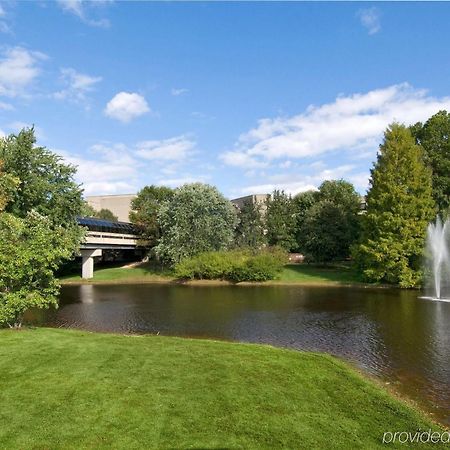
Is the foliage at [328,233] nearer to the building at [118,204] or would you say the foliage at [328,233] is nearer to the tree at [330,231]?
the tree at [330,231]

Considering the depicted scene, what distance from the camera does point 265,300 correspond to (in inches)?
1331

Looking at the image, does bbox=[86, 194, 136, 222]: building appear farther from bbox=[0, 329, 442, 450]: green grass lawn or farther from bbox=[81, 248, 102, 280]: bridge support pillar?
bbox=[0, 329, 442, 450]: green grass lawn

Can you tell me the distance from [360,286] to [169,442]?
38.1 metres

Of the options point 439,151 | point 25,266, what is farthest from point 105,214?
point 25,266

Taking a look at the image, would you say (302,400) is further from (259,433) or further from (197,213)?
(197,213)

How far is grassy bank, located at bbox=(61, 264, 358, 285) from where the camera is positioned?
4669 centimetres

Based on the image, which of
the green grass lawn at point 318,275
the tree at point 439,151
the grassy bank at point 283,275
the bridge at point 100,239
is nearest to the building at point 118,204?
the bridge at point 100,239

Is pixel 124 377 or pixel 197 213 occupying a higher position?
pixel 197 213

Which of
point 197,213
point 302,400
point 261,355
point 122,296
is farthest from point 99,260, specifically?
point 302,400

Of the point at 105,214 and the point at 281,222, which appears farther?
the point at 105,214

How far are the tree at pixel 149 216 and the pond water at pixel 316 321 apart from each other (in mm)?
23717

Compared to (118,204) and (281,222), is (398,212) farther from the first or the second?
(118,204)

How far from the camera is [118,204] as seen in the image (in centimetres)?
10100

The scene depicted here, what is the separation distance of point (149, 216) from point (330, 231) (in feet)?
92.7
